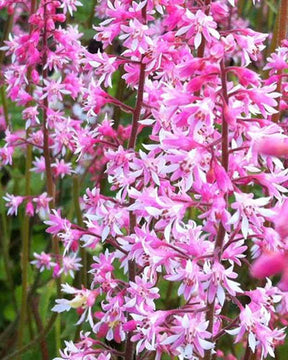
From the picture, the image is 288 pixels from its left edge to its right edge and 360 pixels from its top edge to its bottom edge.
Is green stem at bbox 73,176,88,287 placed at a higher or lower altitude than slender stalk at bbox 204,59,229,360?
lower

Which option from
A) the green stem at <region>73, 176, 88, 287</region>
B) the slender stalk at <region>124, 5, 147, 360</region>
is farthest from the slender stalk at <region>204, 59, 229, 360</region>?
the green stem at <region>73, 176, 88, 287</region>

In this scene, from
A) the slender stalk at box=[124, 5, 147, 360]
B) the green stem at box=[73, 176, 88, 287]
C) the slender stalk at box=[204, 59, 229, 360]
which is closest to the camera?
the slender stalk at box=[204, 59, 229, 360]

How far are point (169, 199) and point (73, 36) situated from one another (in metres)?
0.85

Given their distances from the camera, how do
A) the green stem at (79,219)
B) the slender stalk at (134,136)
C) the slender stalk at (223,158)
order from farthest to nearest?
the green stem at (79,219)
the slender stalk at (134,136)
the slender stalk at (223,158)

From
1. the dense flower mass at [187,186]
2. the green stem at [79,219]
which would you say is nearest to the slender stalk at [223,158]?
the dense flower mass at [187,186]

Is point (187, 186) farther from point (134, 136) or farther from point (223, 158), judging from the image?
point (134, 136)

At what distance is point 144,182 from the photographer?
1.16m

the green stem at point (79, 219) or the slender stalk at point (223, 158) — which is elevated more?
the slender stalk at point (223, 158)

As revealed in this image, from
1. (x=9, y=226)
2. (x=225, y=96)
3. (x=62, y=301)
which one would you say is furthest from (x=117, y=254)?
(x=9, y=226)

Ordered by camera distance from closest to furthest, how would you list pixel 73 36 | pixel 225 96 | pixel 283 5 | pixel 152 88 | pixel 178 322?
1. pixel 225 96
2. pixel 178 322
3. pixel 152 88
4. pixel 283 5
5. pixel 73 36

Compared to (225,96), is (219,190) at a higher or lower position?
lower

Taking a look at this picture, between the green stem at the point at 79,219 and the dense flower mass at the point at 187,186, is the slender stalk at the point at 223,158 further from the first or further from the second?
the green stem at the point at 79,219

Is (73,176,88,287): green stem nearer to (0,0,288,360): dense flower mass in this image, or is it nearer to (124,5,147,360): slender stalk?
(0,0,288,360): dense flower mass

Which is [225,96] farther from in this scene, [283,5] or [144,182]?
[283,5]
